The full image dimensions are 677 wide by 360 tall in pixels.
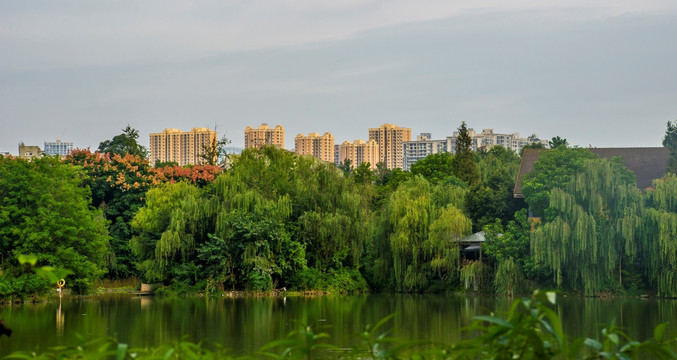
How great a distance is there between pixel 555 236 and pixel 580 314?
619 centimetres

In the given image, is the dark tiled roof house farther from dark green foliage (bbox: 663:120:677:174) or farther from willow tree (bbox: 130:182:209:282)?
willow tree (bbox: 130:182:209:282)

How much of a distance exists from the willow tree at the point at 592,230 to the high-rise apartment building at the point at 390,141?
12528 centimetres

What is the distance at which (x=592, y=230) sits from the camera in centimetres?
2736

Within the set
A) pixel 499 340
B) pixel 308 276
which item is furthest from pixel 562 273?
pixel 499 340

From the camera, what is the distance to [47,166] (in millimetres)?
27609

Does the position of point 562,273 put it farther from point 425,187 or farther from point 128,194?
point 128,194

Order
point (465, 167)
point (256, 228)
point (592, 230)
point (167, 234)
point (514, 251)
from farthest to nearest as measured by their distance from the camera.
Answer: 1. point (465, 167)
2. point (167, 234)
3. point (256, 228)
4. point (514, 251)
5. point (592, 230)

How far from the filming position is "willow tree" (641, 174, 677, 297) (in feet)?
88.5

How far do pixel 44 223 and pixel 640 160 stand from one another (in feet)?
87.4

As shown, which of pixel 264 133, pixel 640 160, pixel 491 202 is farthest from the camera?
pixel 264 133

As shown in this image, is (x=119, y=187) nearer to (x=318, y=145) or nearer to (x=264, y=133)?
(x=264, y=133)

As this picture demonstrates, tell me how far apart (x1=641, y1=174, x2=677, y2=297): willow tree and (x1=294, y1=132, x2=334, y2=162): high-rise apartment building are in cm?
11863

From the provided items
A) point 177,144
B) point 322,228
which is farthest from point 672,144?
point 177,144

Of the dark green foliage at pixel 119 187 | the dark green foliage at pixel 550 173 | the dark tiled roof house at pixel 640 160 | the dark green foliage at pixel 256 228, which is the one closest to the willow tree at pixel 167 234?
the dark green foliage at pixel 256 228
